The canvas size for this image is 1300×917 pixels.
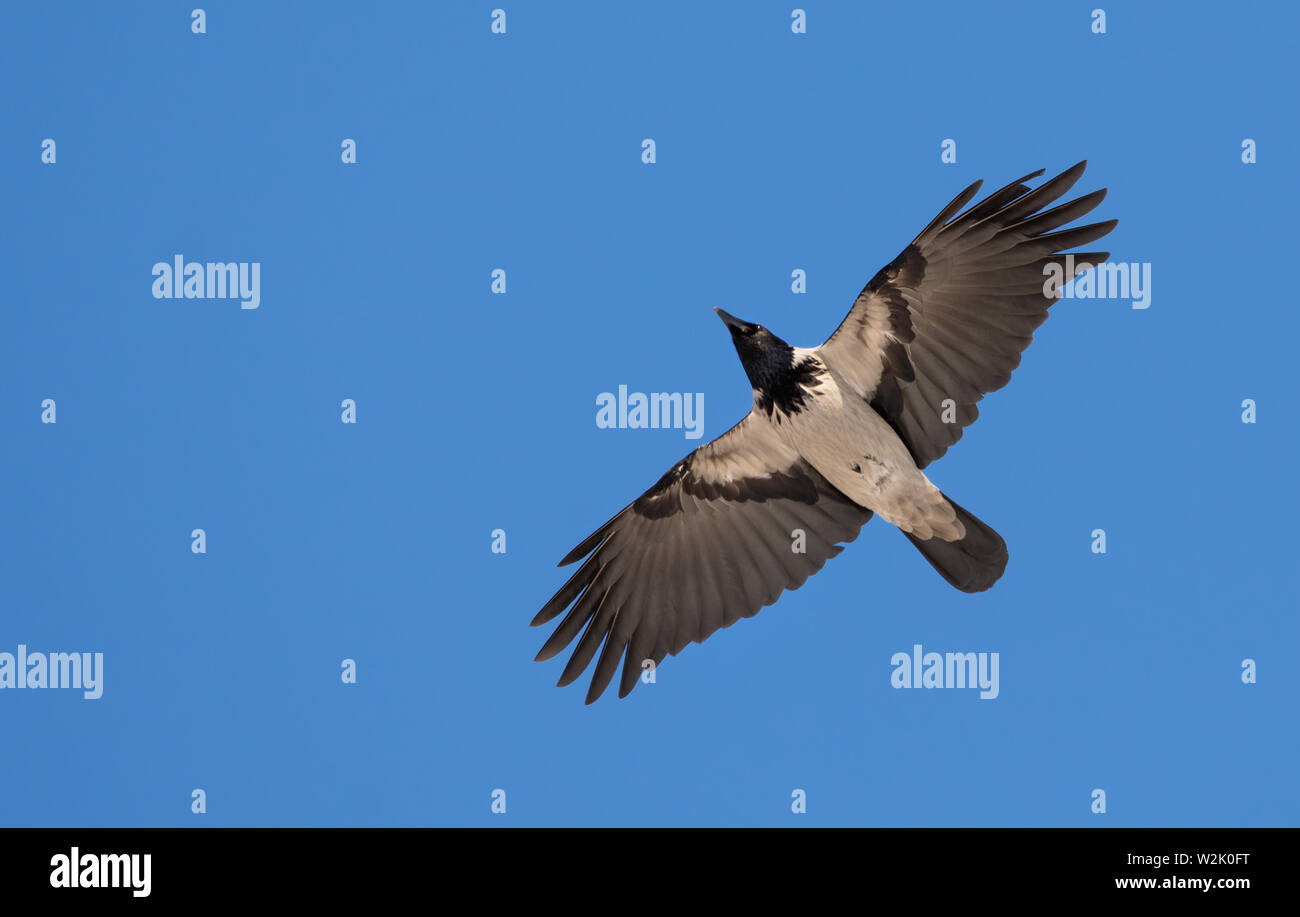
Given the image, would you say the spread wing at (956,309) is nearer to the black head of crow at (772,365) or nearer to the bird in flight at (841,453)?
the bird in flight at (841,453)

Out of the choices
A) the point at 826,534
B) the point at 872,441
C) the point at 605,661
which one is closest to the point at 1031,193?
the point at 872,441

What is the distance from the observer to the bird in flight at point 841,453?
11.5 metres

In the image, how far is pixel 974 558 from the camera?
39.1 feet

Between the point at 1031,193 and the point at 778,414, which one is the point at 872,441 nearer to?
the point at 778,414

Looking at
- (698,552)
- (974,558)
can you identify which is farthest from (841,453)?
(698,552)

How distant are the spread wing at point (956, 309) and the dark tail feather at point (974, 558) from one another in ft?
2.16

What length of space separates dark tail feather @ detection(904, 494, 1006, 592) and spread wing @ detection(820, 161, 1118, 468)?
66 cm

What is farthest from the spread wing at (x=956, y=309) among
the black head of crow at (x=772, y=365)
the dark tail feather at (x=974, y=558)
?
the dark tail feather at (x=974, y=558)

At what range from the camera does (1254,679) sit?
12406 mm

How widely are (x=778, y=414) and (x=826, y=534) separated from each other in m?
1.23

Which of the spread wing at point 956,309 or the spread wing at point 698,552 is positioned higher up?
the spread wing at point 956,309

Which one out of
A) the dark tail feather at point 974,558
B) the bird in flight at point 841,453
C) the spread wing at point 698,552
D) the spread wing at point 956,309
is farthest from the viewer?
the spread wing at point 698,552

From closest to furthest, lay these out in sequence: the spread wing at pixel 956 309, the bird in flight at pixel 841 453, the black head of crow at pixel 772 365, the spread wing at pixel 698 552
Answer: the spread wing at pixel 956 309, the bird in flight at pixel 841 453, the black head of crow at pixel 772 365, the spread wing at pixel 698 552
